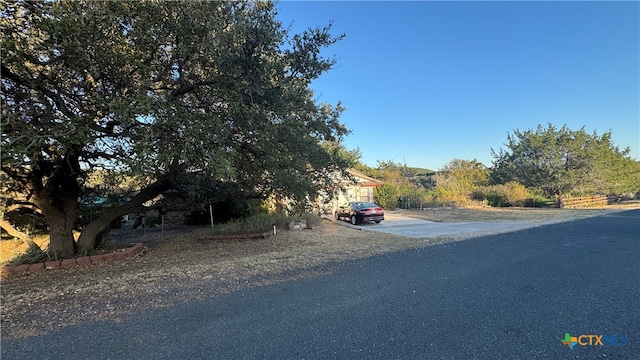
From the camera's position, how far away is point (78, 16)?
4.04 metres

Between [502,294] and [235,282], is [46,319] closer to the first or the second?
[235,282]

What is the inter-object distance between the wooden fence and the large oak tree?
85.3 feet

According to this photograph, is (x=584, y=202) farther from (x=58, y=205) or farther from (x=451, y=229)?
(x=58, y=205)

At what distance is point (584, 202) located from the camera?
24.8 meters

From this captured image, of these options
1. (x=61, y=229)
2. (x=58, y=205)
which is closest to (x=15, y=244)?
(x=58, y=205)

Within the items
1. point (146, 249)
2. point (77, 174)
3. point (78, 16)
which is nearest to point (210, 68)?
point (78, 16)

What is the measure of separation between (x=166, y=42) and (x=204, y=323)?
180 inches

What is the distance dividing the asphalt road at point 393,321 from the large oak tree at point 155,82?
2031 mm

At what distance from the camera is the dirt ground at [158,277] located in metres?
3.93

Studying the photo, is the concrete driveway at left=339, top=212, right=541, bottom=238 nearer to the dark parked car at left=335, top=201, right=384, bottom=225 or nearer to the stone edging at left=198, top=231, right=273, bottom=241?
the dark parked car at left=335, top=201, right=384, bottom=225

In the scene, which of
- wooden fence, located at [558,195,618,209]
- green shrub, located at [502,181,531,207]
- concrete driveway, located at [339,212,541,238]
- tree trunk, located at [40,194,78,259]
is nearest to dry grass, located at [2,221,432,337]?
tree trunk, located at [40,194,78,259]

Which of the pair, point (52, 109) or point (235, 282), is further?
point (235, 282)

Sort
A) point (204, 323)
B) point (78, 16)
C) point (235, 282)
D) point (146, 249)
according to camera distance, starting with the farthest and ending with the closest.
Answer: point (146, 249), point (235, 282), point (78, 16), point (204, 323)

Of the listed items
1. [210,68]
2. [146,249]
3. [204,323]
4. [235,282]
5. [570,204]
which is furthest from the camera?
[570,204]
